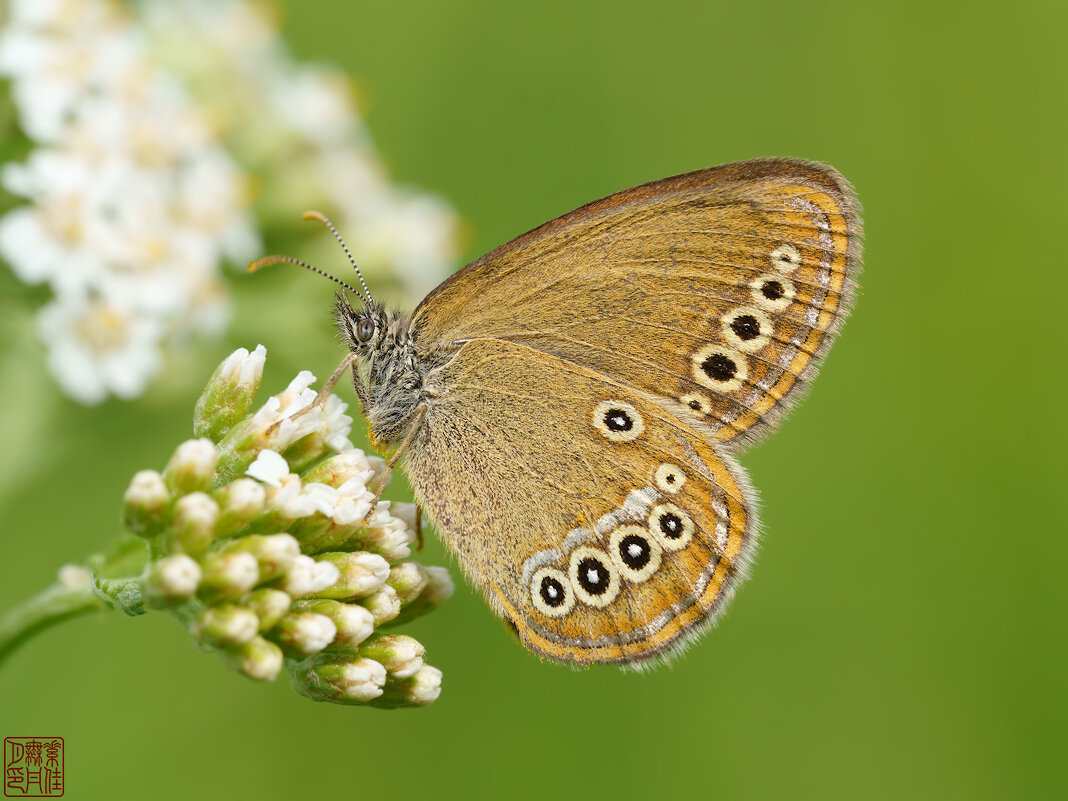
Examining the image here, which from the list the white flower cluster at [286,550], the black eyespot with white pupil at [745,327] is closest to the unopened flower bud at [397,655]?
the white flower cluster at [286,550]

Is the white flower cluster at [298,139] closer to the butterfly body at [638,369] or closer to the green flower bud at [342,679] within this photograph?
the butterfly body at [638,369]

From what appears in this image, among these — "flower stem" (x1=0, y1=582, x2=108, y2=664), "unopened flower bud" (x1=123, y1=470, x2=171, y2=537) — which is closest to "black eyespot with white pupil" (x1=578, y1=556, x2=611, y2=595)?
"unopened flower bud" (x1=123, y1=470, x2=171, y2=537)

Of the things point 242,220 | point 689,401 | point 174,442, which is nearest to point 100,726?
point 174,442

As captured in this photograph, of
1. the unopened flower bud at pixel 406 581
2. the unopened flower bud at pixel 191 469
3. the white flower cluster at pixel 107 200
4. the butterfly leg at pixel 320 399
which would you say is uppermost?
the white flower cluster at pixel 107 200

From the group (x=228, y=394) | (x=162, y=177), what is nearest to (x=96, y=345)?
(x=162, y=177)

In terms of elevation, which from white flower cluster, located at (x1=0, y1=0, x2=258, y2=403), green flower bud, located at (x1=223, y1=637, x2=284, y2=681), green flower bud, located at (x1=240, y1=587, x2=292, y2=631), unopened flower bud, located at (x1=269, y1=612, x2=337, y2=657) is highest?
white flower cluster, located at (x1=0, y1=0, x2=258, y2=403)

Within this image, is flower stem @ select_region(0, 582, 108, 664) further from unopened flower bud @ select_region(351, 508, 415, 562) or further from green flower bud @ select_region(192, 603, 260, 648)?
unopened flower bud @ select_region(351, 508, 415, 562)
